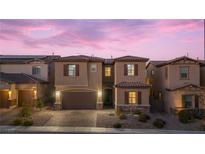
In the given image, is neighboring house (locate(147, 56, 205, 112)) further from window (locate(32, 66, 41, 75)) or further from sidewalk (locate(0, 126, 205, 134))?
window (locate(32, 66, 41, 75))

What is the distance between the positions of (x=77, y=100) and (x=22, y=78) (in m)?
5.16

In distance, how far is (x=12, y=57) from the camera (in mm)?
19094

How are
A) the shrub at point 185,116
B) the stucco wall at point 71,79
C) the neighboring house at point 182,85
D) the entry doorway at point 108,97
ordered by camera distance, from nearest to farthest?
the shrub at point 185,116 < the neighboring house at point 182,85 < the stucco wall at point 71,79 < the entry doorway at point 108,97

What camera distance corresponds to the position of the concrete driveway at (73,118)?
1386 centimetres

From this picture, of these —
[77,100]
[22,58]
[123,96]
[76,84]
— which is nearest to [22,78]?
[22,58]

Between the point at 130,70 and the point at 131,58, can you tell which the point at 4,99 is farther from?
the point at 131,58

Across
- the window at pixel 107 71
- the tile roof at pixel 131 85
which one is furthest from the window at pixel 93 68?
the tile roof at pixel 131 85

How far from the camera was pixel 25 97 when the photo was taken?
62.4 ft

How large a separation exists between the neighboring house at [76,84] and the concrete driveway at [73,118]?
971 mm

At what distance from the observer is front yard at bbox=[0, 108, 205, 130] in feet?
44.9

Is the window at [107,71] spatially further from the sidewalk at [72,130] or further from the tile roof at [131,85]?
the sidewalk at [72,130]

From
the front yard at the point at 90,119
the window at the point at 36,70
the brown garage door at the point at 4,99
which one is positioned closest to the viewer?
the front yard at the point at 90,119
